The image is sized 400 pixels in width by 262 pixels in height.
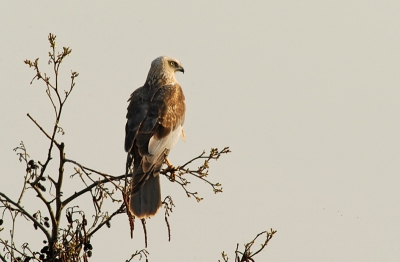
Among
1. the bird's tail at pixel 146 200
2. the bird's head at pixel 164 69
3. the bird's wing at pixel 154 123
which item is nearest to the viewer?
the bird's tail at pixel 146 200

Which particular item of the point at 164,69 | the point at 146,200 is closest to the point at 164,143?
the point at 146,200

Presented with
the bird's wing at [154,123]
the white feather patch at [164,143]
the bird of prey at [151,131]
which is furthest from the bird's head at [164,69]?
the white feather patch at [164,143]

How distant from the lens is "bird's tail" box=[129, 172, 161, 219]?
7492 millimetres

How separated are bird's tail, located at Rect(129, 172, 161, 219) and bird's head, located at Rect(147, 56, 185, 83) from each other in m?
2.56

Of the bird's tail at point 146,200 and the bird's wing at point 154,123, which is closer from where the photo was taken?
the bird's tail at point 146,200

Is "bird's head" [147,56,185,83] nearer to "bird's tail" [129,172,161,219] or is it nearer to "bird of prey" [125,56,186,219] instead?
"bird of prey" [125,56,186,219]

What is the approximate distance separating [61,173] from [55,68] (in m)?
0.89

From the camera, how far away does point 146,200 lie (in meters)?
7.54

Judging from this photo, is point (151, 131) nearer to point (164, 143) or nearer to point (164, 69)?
point (164, 143)

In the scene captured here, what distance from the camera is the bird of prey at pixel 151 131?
24.7 ft

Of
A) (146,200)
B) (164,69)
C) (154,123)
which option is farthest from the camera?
(164,69)

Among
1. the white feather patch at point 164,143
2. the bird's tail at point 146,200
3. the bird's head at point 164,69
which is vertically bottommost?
the bird's tail at point 146,200

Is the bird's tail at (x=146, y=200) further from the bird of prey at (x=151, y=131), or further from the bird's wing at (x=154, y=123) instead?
the bird's wing at (x=154, y=123)

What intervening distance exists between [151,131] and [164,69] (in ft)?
6.59
